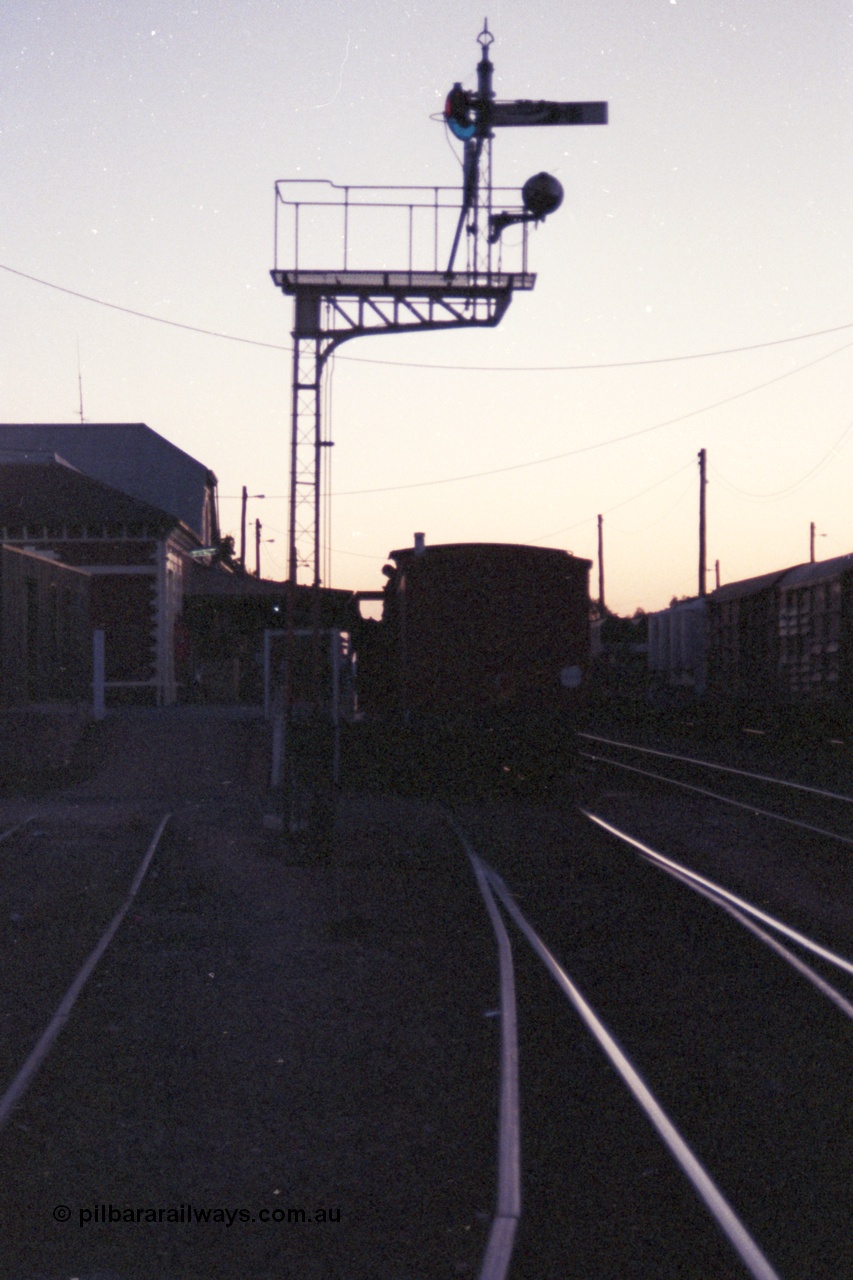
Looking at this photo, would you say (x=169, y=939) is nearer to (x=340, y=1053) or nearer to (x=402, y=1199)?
(x=340, y=1053)

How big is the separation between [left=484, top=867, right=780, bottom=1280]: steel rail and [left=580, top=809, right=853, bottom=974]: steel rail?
1.62 meters

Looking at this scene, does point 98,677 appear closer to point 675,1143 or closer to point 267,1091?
point 267,1091

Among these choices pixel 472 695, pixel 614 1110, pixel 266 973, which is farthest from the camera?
pixel 472 695

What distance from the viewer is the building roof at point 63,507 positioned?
108 ft

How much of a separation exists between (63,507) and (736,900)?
90.3 ft

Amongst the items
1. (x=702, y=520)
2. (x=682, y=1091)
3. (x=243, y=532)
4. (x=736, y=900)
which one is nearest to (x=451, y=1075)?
(x=682, y=1091)

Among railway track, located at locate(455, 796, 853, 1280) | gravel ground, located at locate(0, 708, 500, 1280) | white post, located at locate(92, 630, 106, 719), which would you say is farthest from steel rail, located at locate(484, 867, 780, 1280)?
white post, located at locate(92, 630, 106, 719)

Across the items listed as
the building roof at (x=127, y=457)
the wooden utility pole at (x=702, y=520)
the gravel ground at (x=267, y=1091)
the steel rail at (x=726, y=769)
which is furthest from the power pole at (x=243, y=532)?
the gravel ground at (x=267, y=1091)

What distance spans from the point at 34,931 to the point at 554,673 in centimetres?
1130

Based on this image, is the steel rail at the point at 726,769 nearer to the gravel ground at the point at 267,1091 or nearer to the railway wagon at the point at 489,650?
the railway wagon at the point at 489,650

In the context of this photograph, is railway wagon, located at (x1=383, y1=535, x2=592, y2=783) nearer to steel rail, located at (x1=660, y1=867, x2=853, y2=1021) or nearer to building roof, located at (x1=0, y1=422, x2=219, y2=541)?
steel rail, located at (x1=660, y1=867, x2=853, y2=1021)

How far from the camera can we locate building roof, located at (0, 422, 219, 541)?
52.4 metres

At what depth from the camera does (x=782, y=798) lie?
55.8 ft

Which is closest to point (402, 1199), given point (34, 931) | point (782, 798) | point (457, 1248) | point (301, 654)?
point (457, 1248)
